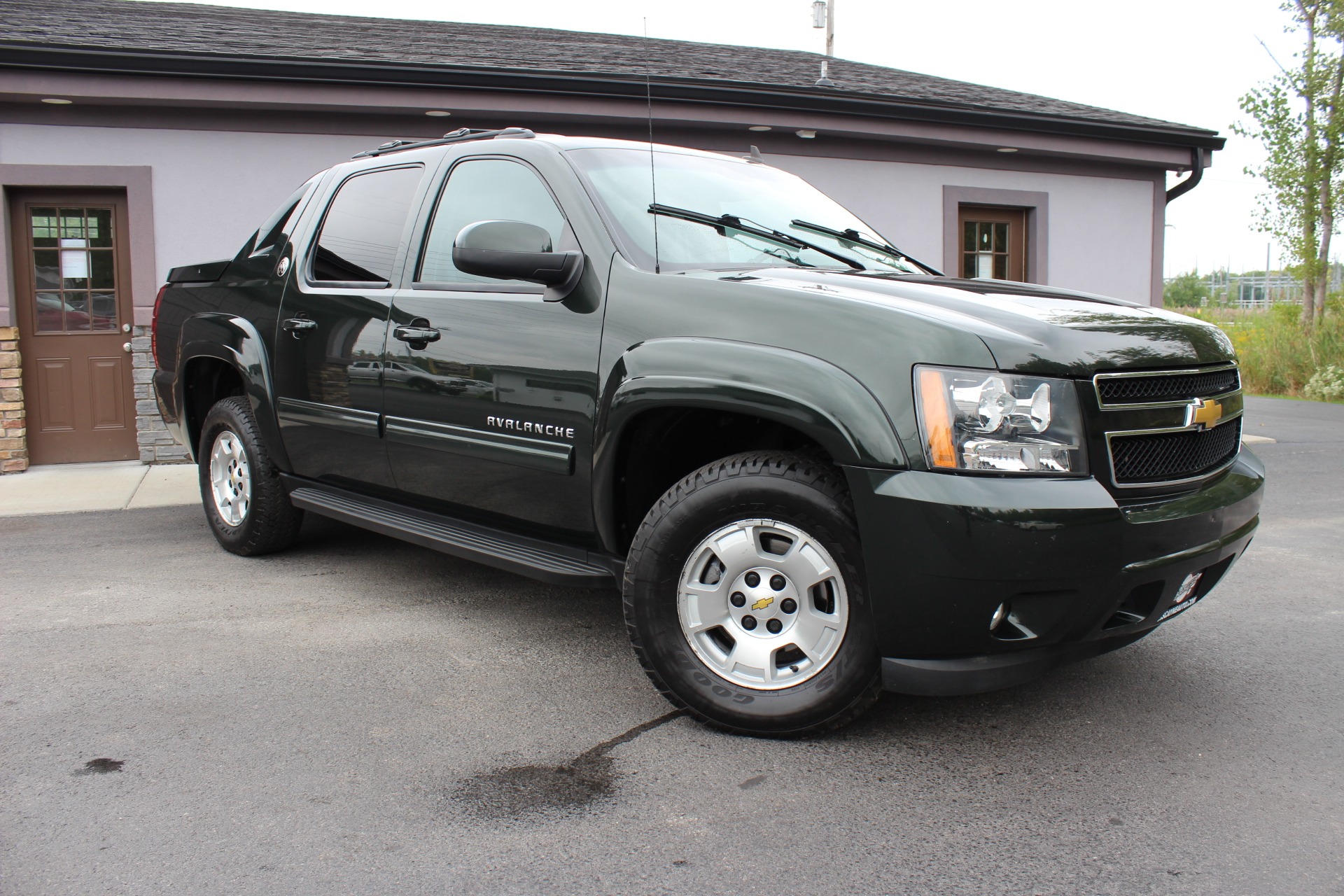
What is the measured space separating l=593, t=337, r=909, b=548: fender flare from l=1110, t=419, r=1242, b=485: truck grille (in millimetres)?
598

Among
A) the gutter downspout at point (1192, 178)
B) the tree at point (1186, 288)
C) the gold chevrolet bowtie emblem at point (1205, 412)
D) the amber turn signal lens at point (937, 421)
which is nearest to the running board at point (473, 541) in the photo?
the amber turn signal lens at point (937, 421)

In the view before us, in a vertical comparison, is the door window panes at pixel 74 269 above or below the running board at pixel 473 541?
above

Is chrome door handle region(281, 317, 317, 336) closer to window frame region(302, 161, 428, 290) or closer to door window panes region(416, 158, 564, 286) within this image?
window frame region(302, 161, 428, 290)

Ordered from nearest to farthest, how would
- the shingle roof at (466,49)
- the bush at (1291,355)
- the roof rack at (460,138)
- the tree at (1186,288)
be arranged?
the roof rack at (460,138), the shingle roof at (466,49), the bush at (1291,355), the tree at (1186,288)

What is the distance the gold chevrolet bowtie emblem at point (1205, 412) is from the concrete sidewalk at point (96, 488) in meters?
6.27

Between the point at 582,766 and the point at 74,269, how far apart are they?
7908mm

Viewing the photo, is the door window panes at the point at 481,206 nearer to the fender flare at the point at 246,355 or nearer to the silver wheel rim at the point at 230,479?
the fender flare at the point at 246,355

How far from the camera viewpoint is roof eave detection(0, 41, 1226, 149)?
26.0 feet

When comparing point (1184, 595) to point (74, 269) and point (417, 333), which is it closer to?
point (417, 333)

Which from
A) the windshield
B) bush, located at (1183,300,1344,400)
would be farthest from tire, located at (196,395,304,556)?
bush, located at (1183,300,1344,400)

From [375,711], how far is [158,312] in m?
3.51

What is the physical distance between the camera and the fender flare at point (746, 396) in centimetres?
267

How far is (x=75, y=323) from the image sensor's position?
28.6 ft

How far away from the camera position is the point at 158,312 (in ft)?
18.8
